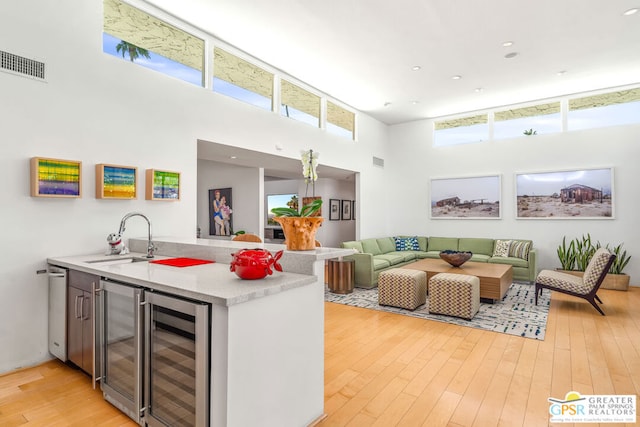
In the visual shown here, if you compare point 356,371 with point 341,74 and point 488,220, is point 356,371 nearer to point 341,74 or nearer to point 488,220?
point 341,74

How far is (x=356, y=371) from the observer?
2.83m

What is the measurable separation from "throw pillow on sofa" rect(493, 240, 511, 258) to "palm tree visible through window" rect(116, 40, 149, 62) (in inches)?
271

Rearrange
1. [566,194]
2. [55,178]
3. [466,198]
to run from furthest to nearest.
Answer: [466,198]
[566,194]
[55,178]

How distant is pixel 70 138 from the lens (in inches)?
123

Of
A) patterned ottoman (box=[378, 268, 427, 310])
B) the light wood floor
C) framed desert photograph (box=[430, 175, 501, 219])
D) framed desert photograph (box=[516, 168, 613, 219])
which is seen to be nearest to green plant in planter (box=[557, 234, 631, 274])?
framed desert photograph (box=[516, 168, 613, 219])

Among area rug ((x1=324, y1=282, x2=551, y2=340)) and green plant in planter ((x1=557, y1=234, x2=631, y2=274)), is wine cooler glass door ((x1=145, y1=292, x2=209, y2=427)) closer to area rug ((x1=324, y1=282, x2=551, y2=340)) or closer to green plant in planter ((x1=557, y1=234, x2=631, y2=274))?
area rug ((x1=324, y1=282, x2=551, y2=340))

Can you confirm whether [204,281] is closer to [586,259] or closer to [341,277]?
[341,277]

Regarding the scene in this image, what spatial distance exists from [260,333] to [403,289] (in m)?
3.31

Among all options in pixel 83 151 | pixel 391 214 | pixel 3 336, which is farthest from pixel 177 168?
pixel 391 214

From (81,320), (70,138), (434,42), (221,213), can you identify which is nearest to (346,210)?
(221,213)

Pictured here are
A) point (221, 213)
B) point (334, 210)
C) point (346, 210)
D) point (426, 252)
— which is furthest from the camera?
point (346, 210)

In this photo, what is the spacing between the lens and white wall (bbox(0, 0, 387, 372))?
281cm

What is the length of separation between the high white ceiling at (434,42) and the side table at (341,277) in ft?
10.8

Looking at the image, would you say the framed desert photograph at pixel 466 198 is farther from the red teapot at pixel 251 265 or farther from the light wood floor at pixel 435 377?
the red teapot at pixel 251 265
